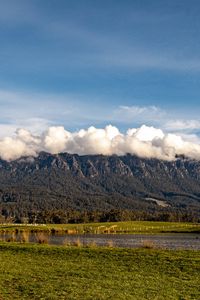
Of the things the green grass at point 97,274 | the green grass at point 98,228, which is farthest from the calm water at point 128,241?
the green grass at point 98,228

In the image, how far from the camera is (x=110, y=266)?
1093 inches

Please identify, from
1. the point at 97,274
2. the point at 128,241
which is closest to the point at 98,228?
the point at 128,241

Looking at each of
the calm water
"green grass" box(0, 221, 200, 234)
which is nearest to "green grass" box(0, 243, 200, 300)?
the calm water

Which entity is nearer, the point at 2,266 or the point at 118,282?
the point at 118,282

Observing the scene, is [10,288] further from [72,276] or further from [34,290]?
[72,276]

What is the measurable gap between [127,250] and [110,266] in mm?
6893

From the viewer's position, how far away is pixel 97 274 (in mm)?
24688

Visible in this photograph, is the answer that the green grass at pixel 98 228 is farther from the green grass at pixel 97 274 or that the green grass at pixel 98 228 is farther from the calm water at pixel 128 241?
the green grass at pixel 97 274

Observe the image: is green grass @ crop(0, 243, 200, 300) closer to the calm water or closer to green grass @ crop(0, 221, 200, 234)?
the calm water

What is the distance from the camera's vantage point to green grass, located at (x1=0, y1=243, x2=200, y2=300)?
19531mm

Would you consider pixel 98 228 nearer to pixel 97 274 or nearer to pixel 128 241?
pixel 128 241


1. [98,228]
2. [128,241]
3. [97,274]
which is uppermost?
[97,274]

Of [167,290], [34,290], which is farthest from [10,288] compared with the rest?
[167,290]

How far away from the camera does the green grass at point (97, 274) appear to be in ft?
64.1
